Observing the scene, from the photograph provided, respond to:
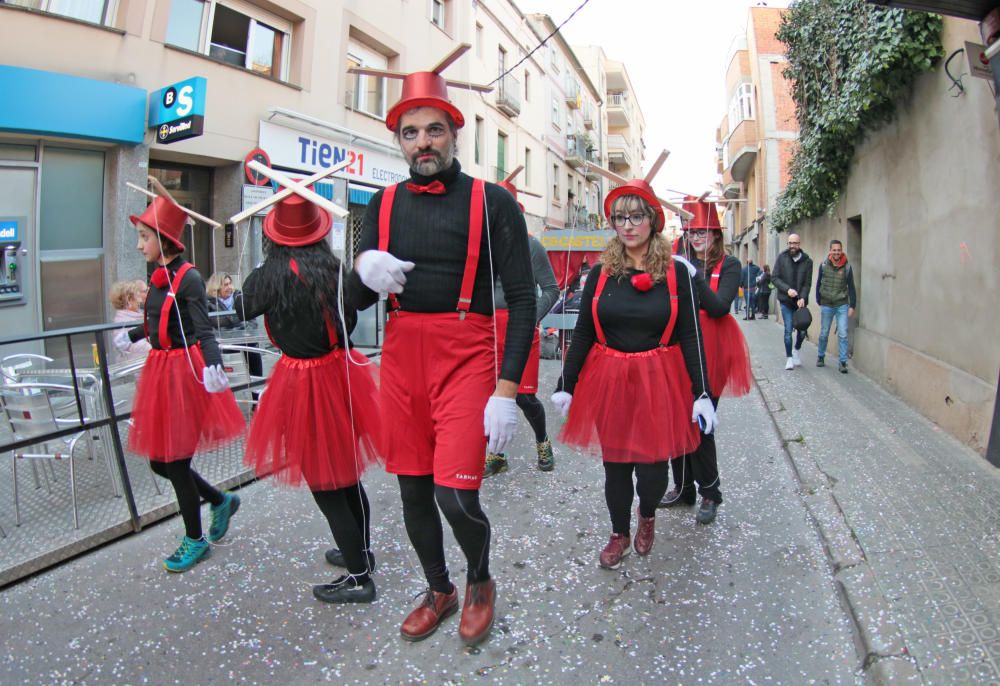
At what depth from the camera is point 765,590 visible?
3008 millimetres

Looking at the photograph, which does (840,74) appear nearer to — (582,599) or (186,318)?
(582,599)

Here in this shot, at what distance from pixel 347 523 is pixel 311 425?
46 centimetres

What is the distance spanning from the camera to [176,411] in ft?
10.3

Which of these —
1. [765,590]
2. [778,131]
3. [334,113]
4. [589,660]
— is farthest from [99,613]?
[778,131]

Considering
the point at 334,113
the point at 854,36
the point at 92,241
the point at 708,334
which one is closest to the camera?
the point at 708,334

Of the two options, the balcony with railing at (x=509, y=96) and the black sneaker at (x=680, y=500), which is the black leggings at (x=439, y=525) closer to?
the black sneaker at (x=680, y=500)

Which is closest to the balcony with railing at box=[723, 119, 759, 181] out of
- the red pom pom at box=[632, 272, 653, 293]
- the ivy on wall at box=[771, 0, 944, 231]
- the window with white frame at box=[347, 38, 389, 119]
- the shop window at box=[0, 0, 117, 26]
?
the ivy on wall at box=[771, 0, 944, 231]

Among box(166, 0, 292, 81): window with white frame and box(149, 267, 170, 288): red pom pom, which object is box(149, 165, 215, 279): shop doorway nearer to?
box(166, 0, 292, 81): window with white frame

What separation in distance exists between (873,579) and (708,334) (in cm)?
146

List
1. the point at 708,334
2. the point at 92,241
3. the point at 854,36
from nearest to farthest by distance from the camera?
the point at 708,334 → the point at 854,36 → the point at 92,241

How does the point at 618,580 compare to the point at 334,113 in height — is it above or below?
below

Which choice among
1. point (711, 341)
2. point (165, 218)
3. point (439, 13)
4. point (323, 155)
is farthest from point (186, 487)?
point (439, 13)

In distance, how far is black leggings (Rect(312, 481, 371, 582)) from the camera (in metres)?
2.81

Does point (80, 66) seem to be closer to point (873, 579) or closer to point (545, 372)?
point (545, 372)
